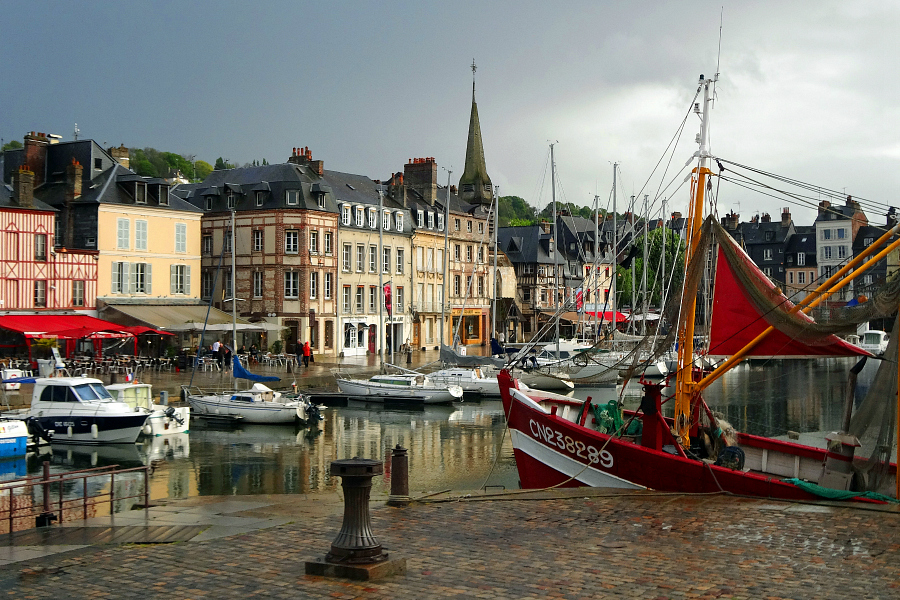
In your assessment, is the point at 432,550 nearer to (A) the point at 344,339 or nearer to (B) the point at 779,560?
(B) the point at 779,560

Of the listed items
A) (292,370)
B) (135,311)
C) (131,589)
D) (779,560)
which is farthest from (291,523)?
(135,311)

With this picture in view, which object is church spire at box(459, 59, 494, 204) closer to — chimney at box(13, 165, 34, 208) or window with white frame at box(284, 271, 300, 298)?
window with white frame at box(284, 271, 300, 298)

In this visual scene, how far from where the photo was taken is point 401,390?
128 feet

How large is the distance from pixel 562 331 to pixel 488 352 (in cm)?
2094

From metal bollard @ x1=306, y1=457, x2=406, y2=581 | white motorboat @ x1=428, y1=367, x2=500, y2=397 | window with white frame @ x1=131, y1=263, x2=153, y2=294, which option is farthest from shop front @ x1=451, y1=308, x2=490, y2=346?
metal bollard @ x1=306, y1=457, x2=406, y2=581

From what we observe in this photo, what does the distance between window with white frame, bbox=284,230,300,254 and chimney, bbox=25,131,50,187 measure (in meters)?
13.2

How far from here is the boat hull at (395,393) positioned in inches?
1521

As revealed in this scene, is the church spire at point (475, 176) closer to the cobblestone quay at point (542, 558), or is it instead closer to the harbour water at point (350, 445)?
the harbour water at point (350, 445)

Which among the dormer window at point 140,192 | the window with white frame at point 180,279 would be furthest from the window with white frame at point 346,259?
the dormer window at point 140,192

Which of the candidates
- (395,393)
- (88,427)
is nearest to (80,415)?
(88,427)

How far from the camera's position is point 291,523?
38.5 feet

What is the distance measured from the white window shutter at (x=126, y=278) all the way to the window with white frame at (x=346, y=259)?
13.4 metres

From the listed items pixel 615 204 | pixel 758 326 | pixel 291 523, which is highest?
pixel 615 204

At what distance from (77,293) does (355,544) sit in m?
Answer: 39.8
